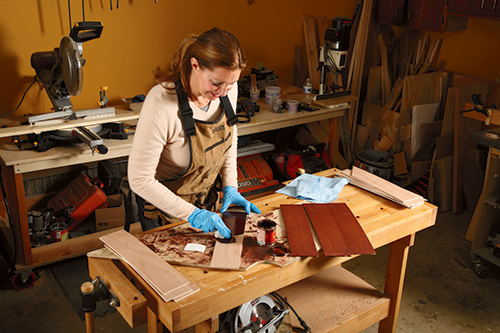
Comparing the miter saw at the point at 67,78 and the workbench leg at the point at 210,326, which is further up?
the miter saw at the point at 67,78

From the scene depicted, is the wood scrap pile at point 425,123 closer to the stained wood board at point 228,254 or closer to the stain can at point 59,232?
the stained wood board at point 228,254

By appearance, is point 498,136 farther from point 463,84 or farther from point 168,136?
point 168,136

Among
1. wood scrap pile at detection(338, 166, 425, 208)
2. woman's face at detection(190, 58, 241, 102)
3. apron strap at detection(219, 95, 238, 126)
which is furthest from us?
wood scrap pile at detection(338, 166, 425, 208)

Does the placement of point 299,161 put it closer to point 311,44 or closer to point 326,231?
point 311,44

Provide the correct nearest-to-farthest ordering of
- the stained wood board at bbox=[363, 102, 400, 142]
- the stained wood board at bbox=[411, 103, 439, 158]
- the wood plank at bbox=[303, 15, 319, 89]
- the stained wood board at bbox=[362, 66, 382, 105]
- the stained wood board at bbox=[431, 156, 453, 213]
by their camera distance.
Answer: the stained wood board at bbox=[431, 156, 453, 213]
the stained wood board at bbox=[411, 103, 439, 158]
the stained wood board at bbox=[363, 102, 400, 142]
the wood plank at bbox=[303, 15, 319, 89]
the stained wood board at bbox=[362, 66, 382, 105]

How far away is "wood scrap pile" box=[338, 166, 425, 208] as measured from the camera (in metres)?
2.17

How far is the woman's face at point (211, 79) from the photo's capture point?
173 centimetres

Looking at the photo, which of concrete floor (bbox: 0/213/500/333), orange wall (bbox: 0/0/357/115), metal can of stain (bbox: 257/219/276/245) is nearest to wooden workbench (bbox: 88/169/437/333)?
metal can of stain (bbox: 257/219/276/245)

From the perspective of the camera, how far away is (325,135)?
4215mm

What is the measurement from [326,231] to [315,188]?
0.43 meters

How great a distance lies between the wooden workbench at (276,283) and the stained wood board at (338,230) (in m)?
0.05

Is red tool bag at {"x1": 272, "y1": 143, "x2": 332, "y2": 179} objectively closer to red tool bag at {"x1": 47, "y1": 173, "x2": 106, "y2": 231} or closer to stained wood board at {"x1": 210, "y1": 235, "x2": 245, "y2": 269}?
red tool bag at {"x1": 47, "y1": 173, "x2": 106, "y2": 231}

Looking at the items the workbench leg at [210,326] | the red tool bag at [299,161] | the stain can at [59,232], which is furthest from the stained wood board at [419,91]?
the workbench leg at [210,326]

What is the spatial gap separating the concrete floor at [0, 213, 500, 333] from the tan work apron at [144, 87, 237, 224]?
985 mm
